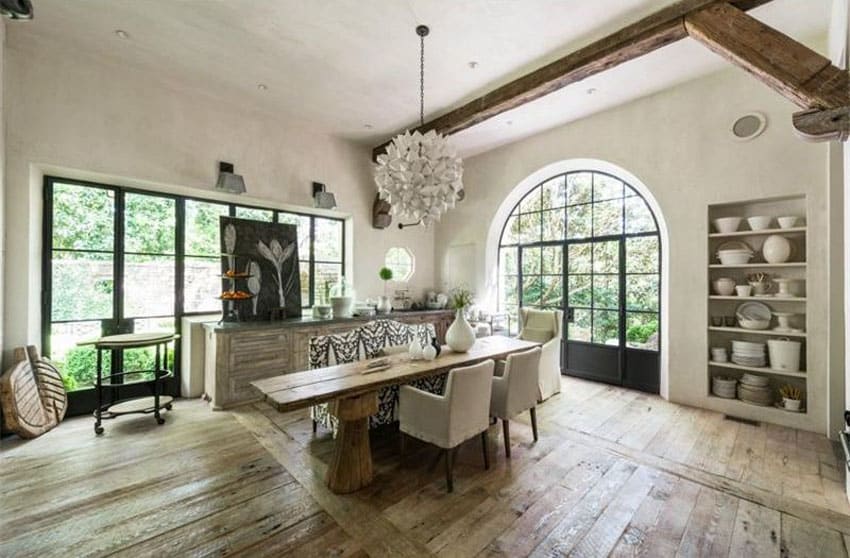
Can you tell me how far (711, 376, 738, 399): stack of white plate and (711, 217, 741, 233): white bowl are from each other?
158 cm

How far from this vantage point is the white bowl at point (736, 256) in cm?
353

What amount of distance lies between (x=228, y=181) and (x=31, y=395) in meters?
2.64

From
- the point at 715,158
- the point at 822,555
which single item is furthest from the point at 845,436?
the point at 715,158

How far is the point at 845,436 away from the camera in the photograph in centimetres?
205

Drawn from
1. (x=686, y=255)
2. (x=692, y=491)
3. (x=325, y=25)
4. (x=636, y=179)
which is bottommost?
(x=692, y=491)

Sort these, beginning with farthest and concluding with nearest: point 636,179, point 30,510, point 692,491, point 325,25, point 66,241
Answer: point 636,179, point 66,241, point 325,25, point 692,491, point 30,510

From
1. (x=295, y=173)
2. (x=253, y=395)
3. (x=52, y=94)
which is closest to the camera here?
(x=52, y=94)

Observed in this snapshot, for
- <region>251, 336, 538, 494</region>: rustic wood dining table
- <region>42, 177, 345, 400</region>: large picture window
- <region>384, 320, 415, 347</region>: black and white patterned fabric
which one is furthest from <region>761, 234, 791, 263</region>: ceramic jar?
<region>42, 177, 345, 400</region>: large picture window

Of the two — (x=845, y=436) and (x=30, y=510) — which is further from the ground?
(x=845, y=436)

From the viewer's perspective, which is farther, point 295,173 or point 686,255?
point 295,173

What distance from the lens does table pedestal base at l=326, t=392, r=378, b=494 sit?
225 cm

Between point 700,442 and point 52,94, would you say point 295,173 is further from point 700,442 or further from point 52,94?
point 700,442

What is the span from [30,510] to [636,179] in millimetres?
5964

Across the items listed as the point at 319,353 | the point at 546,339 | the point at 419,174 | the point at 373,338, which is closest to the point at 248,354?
the point at 319,353
